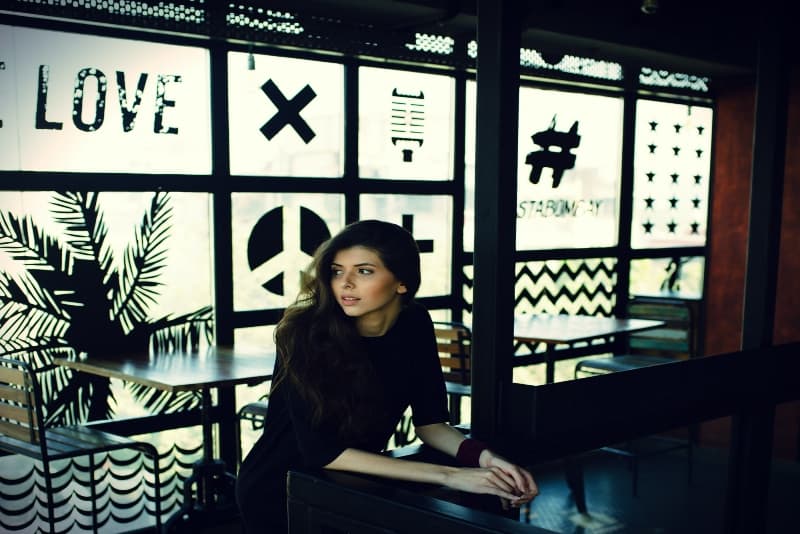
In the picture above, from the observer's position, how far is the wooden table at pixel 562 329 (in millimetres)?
3939

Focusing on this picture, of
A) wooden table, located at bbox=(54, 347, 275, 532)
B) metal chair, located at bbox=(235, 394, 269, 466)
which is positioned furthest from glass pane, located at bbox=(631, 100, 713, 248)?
wooden table, located at bbox=(54, 347, 275, 532)

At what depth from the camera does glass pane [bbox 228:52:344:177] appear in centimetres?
369

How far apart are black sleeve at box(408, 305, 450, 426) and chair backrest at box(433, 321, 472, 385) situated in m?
2.06

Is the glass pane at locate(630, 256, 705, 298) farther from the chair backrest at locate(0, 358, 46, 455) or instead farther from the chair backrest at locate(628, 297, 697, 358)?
the chair backrest at locate(0, 358, 46, 455)

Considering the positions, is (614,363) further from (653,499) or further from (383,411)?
(383,411)

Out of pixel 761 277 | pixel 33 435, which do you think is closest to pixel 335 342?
pixel 761 277

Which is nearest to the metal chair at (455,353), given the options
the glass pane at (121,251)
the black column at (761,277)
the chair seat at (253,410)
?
the chair seat at (253,410)

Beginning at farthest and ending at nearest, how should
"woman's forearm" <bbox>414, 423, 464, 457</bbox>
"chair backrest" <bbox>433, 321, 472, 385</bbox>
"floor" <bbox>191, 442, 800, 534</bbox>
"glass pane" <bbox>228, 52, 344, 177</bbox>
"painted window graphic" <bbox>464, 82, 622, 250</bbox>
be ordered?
"painted window graphic" <bbox>464, 82, 622, 250</bbox>, "floor" <bbox>191, 442, 800, 534</bbox>, "chair backrest" <bbox>433, 321, 472, 385</bbox>, "glass pane" <bbox>228, 52, 344, 177</bbox>, "woman's forearm" <bbox>414, 423, 464, 457</bbox>

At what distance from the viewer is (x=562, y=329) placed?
419 cm

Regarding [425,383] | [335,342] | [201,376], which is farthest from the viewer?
[201,376]

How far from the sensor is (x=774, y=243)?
1.73 meters

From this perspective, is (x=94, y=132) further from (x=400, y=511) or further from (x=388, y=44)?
(x=400, y=511)

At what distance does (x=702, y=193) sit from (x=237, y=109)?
3.31 metres

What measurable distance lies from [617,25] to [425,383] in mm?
3300
